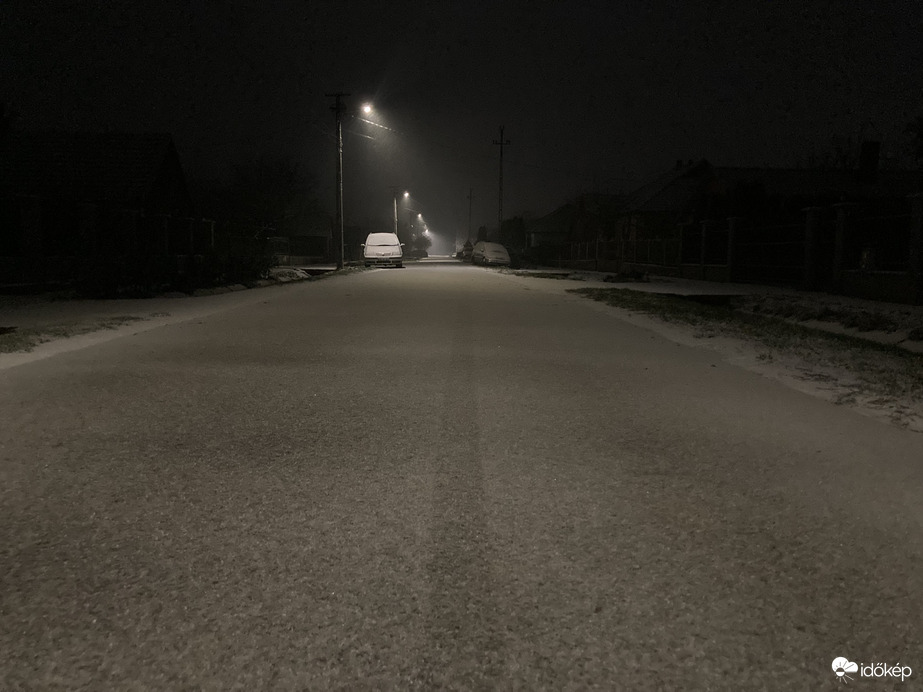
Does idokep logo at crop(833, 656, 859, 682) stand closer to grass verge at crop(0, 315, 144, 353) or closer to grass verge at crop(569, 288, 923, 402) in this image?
grass verge at crop(569, 288, 923, 402)

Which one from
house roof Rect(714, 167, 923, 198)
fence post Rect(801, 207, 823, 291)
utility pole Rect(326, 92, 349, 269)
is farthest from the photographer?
house roof Rect(714, 167, 923, 198)

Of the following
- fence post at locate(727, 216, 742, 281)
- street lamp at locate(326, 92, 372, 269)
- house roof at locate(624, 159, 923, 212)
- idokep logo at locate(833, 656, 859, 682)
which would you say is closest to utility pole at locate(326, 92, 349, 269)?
street lamp at locate(326, 92, 372, 269)

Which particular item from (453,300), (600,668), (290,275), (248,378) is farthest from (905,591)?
(290,275)

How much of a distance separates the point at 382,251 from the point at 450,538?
41062 millimetres

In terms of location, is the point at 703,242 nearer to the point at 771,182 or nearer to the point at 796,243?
the point at 796,243

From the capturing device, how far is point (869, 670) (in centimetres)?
245

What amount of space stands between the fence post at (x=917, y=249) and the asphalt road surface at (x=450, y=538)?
408 inches

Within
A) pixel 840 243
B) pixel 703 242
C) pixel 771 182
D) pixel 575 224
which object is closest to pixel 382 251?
pixel 703 242

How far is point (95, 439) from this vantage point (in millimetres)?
5266

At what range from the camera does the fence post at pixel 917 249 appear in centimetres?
1534

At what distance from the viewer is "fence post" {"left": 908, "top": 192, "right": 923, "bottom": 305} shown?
1534cm

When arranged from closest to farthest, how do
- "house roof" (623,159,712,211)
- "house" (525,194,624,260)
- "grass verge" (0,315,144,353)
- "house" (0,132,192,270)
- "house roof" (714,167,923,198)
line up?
"grass verge" (0,315,144,353) → "house" (0,132,192,270) → "house roof" (714,167,923,198) → "house roof" (623,159,712,211) → "house" (525,194,624,260)

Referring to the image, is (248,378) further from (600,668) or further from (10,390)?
(600,668)

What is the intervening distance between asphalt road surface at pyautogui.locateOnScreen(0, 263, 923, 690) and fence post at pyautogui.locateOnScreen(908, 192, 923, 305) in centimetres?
1036
